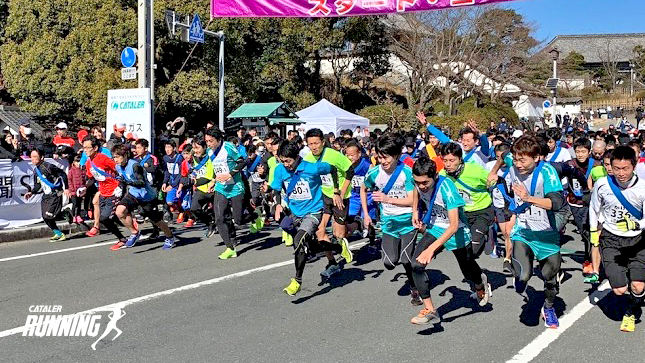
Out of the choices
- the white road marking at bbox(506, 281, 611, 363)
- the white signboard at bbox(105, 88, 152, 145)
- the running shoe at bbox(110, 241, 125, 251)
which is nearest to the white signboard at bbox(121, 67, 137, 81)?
the white signboard at bbox(105, 88, 152, 145)

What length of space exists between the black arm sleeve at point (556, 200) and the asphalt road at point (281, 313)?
1.14 metres

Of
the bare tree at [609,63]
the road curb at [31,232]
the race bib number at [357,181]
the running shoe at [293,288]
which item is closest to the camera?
the running shoe at [293,288]

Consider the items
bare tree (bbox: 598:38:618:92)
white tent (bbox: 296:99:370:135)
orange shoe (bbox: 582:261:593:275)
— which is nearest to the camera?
orange shoe (bbox: 582:261:593:275)

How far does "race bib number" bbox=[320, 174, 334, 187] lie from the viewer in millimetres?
7331

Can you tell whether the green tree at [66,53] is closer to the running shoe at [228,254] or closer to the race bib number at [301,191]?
the running shoe at [228,254]

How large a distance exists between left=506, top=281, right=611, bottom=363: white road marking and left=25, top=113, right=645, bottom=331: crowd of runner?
14cm

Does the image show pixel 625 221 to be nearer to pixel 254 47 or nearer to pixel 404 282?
pixel 404 282

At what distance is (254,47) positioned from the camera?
98.2 feet

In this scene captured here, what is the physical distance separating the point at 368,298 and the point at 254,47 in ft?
81.6

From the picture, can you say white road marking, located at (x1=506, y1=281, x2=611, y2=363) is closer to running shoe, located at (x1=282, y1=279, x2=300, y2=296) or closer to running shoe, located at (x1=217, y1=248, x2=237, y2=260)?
running shoe, located at (x1=282, y1=279, x2=300, y2=296)

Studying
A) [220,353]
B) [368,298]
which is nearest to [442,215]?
[368,298]

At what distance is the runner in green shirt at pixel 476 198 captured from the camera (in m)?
6.94

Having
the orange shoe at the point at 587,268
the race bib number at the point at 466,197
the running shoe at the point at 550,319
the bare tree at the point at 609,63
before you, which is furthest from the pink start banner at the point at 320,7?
the bare tree at the point at 609,63

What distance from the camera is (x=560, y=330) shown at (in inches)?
218
